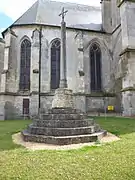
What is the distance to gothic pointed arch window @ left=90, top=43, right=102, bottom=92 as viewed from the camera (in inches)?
866

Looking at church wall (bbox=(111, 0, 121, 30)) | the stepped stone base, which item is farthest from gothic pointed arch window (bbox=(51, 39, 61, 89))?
the stepped stone base

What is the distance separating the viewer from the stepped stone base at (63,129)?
6785mm

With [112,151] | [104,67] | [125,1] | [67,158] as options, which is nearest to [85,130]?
[112,151]

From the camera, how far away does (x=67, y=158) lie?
4.70m

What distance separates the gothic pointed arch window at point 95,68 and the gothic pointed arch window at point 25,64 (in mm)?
7070

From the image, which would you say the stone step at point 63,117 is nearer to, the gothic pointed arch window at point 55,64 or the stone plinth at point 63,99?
the stone plinth at point 63,99

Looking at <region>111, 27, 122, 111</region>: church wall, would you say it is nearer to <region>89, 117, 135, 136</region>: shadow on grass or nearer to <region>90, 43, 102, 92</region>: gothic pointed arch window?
<region>90, 43, 102, 92</region>: gothic pointed arch window

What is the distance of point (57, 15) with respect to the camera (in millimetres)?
24047

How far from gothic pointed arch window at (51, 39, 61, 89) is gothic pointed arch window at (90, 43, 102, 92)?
3889mm

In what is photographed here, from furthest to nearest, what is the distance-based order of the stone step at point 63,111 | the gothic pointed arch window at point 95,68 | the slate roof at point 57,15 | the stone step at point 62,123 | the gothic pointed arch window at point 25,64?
1. the slate roof at point 57,15
2. the gothic pointed arch window at point 95,68
3. the gothic pointed arch window at point 25,64
4. the stone step at point 63,111
5. the stone step at point 62,123

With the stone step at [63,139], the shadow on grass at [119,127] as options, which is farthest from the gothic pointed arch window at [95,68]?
the stone step at [63,139]

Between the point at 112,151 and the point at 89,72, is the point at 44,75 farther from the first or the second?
the point at 112,151

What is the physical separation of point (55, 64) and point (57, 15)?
6.89 meters

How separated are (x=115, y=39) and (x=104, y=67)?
11.2ft
